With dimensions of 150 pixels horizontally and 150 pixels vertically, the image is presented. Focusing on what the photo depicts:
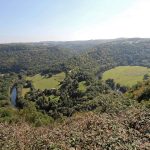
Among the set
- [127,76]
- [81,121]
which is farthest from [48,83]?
[81,121]

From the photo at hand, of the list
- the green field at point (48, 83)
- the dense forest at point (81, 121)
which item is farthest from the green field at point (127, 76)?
the green field at point (48, 83)

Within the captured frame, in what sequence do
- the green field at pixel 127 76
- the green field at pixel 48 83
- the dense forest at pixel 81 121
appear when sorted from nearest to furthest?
the dense forest at pixel 81 121 → the green field at pixel 127 76 → the green field at pixel 48 83

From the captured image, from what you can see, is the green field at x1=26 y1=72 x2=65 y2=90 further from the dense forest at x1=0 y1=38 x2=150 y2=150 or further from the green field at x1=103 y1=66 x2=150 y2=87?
the green field at x1=103 y1=66 x2=150 y2=87

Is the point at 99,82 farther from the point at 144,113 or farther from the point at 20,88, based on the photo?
the point at 144,113

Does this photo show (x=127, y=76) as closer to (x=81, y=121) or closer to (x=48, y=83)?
(x=48, y=83)

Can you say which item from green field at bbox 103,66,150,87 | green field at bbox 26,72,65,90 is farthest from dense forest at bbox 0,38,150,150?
green field at bbox 26,72,65,90

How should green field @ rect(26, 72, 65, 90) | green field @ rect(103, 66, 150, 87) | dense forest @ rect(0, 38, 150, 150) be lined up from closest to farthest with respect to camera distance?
1. dense forest @ rect(0, 38, 150, 150)
2. green field @ rect(103, 66, 150, 87)
3. green field @ rect(26, 72, 65, 90)

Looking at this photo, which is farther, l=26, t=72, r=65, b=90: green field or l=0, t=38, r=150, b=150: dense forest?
Result: l=26, t=72, r=65, b=90: green field

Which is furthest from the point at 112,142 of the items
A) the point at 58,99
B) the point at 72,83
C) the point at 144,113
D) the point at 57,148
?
the point at 72,83

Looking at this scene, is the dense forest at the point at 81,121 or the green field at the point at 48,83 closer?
the dense forest at the point at 81,121

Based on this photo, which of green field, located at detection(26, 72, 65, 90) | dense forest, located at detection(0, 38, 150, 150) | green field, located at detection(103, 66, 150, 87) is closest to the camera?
dense forest, located at detection(0, 38, 150, 150)

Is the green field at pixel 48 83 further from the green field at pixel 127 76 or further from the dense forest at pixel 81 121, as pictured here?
the green field at pixel 127 76

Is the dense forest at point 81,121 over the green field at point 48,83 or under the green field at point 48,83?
over
